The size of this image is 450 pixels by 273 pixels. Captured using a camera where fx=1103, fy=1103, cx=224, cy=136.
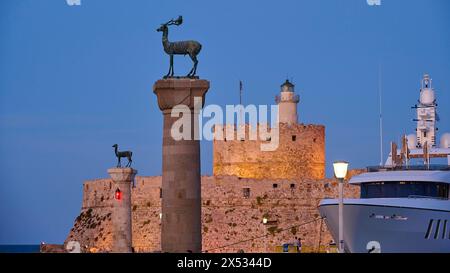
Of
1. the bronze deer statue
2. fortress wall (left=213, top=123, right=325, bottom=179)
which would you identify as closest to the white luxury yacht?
the bronze deer statue

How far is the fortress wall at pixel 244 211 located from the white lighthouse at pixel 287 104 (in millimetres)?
6350

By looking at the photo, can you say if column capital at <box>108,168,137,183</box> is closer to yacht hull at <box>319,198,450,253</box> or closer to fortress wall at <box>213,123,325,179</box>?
yacht hull at <box>319,198,450,253</box>

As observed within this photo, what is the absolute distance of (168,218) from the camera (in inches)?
766

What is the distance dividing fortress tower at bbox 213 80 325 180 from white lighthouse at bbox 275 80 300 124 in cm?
249

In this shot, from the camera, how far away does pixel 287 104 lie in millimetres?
64625

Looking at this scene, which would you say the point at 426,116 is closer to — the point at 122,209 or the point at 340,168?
the point at 122,209

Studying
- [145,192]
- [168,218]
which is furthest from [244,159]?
[168,218]

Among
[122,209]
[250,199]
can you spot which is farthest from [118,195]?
[250,199]

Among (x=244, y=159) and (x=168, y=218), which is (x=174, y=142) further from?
(x=244, y=159)

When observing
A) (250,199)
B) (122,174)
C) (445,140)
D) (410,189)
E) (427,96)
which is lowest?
(250,199)

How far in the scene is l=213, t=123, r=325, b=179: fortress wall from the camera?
202ft

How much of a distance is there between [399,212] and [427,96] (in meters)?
33.3

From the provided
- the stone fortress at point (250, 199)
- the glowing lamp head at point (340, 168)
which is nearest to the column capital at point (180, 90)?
the glowing lamp head at point (340, 168)
